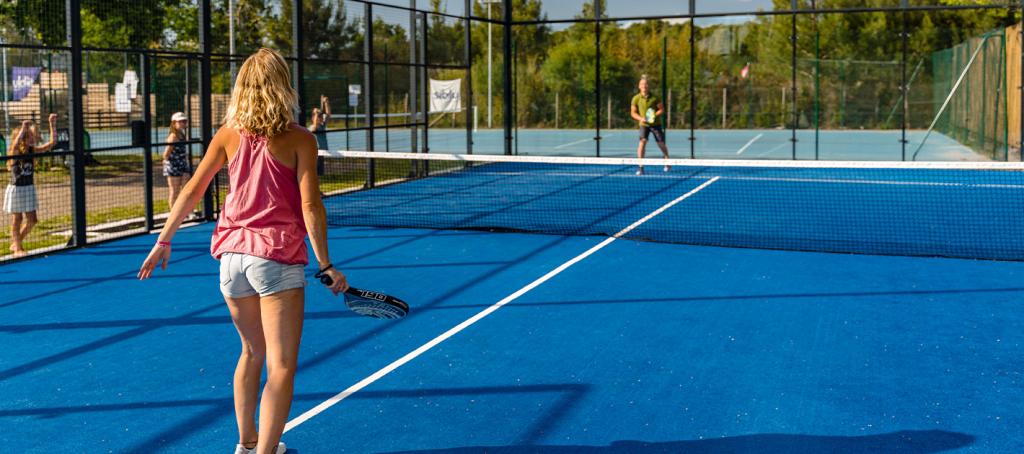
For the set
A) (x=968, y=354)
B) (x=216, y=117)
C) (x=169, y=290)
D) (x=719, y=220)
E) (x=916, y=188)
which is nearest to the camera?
(x=968, y=354)

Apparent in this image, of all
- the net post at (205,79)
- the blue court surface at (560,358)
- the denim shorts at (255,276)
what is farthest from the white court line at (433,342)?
the net post at (205,79)

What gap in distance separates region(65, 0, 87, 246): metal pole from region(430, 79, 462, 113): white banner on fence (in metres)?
11.0

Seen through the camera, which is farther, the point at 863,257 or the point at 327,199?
the point at 327,199

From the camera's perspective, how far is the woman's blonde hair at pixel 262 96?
4395 millimetres

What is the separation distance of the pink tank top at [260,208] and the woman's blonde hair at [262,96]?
8cm

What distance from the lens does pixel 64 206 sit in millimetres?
16984

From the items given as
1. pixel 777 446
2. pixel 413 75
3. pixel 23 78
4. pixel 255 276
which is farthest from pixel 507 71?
pixel 255 276

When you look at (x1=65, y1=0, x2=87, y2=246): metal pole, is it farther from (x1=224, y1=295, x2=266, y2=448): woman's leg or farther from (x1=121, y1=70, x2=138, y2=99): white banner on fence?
(x1=224, y1=295, x2=266, y2=448): woman's leg

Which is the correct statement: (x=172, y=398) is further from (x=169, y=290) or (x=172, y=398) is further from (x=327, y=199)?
(x=327, y=199)

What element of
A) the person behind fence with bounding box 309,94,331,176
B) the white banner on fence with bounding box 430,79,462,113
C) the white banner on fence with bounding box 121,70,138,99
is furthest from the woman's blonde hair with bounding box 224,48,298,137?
the white banner on fence with bounding box 430,79,462,113

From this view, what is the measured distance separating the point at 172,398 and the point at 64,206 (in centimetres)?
1209

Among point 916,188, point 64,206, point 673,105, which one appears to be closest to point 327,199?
point 64,206

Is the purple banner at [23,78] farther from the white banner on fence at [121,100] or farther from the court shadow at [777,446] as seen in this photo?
the court shadow at [777,446]

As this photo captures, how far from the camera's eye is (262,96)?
4402mm
